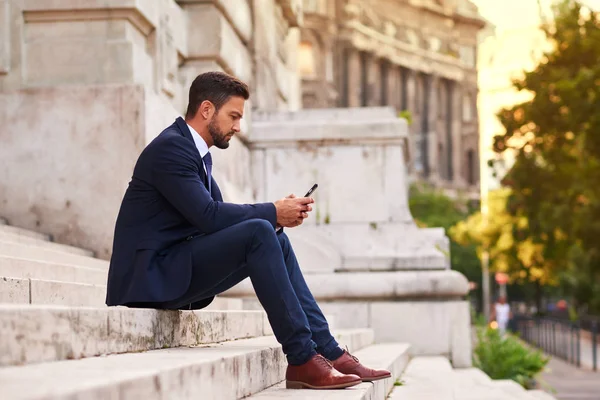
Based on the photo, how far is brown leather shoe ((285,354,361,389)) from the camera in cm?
488

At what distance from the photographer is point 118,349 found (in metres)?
4.25

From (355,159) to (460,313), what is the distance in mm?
1962

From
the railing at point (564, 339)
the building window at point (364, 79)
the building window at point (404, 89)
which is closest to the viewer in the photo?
the railing at point (564, 339)

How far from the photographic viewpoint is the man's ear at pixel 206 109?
535 cm

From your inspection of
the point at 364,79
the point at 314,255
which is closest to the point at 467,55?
the point at 364,79

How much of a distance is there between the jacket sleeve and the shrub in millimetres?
7559

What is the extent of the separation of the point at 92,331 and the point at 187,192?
1209 mm

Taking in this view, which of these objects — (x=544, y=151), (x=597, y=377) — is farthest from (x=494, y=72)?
(x=597, y=377)

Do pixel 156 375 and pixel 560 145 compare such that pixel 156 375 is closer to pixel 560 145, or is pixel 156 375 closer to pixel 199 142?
pixel 199 142

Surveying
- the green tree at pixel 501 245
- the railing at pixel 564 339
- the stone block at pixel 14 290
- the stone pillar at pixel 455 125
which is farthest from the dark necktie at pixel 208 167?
the stone pillar at pixel 455 125

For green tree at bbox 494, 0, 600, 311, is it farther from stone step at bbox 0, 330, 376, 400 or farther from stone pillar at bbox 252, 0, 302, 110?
stone step at bbox 0, 330, 376, 400

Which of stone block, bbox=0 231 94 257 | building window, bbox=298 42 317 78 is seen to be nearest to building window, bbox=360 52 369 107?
building window, bbox=298 42 317 78

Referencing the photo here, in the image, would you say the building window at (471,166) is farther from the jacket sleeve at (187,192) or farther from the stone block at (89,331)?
the jacket sleeve at (187,192)

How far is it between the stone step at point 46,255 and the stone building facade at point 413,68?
79.3m
